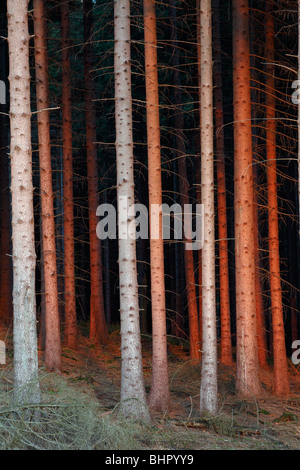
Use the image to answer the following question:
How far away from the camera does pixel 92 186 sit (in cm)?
1873

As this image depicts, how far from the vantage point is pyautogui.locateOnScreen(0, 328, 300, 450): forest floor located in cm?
803

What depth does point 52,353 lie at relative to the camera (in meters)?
13.1

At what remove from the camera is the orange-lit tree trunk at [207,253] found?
35.5 ft

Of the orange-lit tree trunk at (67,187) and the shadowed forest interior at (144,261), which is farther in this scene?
the orange-lit tree trunk at (67,187)

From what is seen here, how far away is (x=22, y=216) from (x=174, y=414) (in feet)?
16.9

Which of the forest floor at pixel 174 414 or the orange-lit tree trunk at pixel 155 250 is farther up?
the orange-lit tree trunk at pixel 155 250

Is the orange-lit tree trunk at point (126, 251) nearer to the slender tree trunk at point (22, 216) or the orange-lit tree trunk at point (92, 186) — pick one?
the slender tree trunk at point (22, 216)

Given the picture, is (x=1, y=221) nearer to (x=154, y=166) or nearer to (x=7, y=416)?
(x=154, y=166)

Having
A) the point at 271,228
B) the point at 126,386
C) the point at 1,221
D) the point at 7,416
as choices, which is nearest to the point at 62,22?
the point at 1,221

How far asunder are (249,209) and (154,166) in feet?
9.26

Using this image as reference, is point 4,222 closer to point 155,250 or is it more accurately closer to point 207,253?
point 155,250

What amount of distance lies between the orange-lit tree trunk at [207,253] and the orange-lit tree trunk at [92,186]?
7.76m

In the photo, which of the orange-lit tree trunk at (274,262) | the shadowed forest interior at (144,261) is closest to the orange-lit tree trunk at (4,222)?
the shadowed forest interior at (144,261)

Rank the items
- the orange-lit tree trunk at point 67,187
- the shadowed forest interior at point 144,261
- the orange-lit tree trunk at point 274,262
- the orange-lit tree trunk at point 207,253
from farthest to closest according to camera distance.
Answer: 1. the orange-lit tree trunk at point 67,187
2. the orange-lit tree trunk at point 274,262
3. the orange-lit tree trunk at point 207,253
4. the shadowed forest interior at point 144,261
